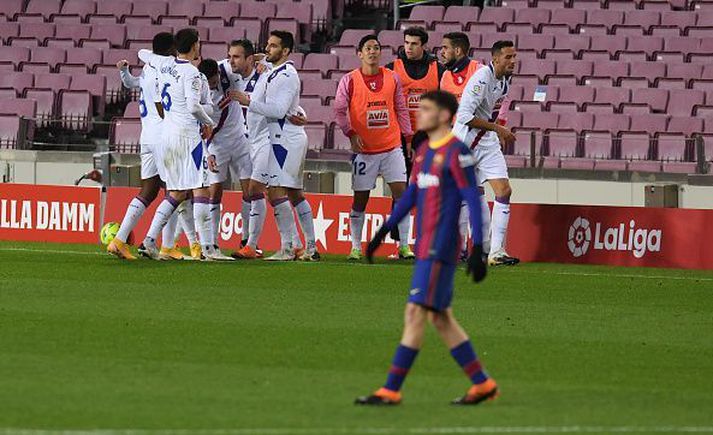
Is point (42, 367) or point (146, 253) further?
point (146, 253)

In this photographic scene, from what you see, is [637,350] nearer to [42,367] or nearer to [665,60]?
[42,367]

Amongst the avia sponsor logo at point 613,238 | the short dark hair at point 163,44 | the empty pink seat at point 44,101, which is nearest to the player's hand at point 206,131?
the short dark hair at point 163,44

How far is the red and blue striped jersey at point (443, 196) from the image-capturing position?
31.2ft

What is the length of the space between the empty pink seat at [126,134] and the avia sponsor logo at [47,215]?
3729 millimetres

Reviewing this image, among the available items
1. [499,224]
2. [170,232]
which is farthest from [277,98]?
[499,224]

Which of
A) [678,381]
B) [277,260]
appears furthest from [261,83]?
[678,381]

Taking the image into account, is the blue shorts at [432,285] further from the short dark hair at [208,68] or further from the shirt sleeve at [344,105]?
the short dark hair at [208,68]

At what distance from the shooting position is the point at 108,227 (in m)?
19.6

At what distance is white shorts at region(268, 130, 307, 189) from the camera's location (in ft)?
60.7

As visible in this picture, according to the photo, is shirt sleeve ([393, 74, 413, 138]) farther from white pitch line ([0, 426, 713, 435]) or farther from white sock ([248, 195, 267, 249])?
white pitch line ([0, 426, 713, 435])

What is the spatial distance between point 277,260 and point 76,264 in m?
2.21

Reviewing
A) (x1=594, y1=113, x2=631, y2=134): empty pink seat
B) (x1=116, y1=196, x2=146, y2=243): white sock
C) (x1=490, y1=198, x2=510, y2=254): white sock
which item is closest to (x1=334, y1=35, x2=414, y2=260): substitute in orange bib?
(x1=490, y1=198, x2=510, y2=254): white sock

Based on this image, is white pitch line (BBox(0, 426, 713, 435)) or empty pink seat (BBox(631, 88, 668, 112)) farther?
empty pink seat (BBox(631, 88, 668, 112))

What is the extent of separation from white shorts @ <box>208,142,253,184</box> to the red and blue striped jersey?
9.35 metres
